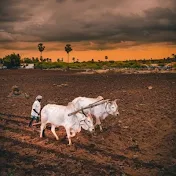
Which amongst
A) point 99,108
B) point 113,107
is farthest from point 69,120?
point 99,108

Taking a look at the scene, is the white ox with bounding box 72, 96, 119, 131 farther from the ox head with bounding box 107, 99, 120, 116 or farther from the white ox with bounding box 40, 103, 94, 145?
the white ox with bounding box 40, 103, 94, 145

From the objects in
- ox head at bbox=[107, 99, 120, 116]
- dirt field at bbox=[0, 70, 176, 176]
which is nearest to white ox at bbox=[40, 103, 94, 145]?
dirt field at bbox=[0, 70, 176, 176]

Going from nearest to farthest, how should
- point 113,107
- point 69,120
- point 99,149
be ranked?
point 99,149
point 69,120
point 113,107

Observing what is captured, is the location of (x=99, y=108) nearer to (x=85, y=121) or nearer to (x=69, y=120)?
(x=85, y=121)

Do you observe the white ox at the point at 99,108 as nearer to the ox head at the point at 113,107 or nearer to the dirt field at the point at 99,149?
the ox head at the point at 113,107

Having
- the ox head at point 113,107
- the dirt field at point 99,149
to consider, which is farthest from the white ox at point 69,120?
the ox head at point 113,107

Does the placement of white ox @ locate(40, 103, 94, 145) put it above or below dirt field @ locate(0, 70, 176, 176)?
above

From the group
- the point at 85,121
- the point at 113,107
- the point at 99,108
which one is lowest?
the point at 85,121

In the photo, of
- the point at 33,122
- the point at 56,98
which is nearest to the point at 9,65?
the point at 56,98

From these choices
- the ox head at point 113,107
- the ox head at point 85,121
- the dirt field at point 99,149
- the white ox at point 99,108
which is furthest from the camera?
the white ox at point 99,108

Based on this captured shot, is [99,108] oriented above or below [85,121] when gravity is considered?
above

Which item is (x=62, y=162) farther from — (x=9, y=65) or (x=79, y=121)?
(x=9, y=65)

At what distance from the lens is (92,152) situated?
34.4 feet

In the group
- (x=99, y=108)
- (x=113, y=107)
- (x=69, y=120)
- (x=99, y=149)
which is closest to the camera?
(x=99, y=149)
